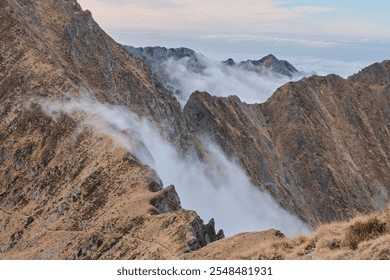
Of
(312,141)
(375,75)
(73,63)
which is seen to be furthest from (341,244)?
(375,75)

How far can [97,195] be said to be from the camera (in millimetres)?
56531

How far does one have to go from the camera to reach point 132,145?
62219 millimetres

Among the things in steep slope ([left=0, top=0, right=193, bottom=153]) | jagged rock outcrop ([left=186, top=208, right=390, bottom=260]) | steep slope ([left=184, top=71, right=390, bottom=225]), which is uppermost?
steep slope ([left=0, top=0, right=193, bottom=153])

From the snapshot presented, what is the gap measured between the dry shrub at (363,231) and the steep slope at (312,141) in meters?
109

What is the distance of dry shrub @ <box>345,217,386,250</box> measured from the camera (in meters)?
18.3

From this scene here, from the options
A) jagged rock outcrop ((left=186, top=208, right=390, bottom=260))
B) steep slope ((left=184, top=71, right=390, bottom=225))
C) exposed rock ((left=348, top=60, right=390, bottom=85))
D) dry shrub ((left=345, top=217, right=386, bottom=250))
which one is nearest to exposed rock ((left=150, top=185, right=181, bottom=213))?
jagged rock outcrop ((left=186, top=208, right=390, bottom=260))

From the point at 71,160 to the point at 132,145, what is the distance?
378 inches

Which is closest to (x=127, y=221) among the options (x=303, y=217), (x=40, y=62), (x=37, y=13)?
(x=40, y=62)

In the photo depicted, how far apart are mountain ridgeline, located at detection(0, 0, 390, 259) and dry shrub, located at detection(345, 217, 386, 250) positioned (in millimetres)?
116

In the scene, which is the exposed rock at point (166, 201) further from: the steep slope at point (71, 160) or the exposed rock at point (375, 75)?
the exposed rock at point (375, 75)

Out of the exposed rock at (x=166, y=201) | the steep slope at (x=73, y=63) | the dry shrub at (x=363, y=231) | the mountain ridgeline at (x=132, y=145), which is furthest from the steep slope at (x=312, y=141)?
the dry shrub at (x=363, y=231)

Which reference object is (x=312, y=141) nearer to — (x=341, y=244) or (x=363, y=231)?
(x=363, y=231)

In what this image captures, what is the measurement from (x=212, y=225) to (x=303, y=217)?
86.5 m

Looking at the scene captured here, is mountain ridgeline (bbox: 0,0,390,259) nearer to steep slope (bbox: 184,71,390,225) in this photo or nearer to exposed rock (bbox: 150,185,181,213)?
exposed rock (bbox: 150,185,181,213)
